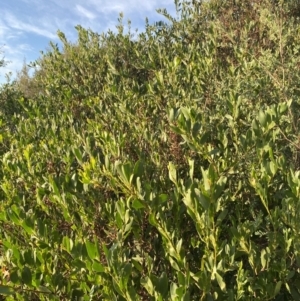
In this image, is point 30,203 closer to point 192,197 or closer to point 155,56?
point 192,197

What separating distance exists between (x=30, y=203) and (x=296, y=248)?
8.17ft

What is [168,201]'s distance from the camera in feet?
8.13

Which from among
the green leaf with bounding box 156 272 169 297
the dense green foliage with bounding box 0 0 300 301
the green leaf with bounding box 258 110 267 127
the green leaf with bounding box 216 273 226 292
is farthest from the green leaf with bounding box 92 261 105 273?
the green leaf with bounding box 258 110 267 127

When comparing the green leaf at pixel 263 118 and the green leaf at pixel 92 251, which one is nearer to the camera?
the green leaf at pixel 92 251

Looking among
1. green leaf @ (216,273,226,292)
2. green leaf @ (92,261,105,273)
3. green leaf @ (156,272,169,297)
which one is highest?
green leaf @ (92,261,105,273)

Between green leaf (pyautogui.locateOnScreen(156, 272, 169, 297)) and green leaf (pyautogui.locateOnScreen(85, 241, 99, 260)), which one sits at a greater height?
green leaf (pyautogui.locateOnScreen(85, 241, 99, 260))

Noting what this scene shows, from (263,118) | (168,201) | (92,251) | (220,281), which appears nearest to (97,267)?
(92,251)

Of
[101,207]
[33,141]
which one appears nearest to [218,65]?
[33,141]

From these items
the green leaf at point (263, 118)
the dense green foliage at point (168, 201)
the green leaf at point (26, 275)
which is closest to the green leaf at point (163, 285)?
the dense green foliage at point (168, 201)

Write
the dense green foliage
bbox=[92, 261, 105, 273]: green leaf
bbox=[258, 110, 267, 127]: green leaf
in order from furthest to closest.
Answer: bbox=[258, 110, 267, 127]: green leaf
the dense green foliage
bbox=[92, 261, 105, 273]: green leaf

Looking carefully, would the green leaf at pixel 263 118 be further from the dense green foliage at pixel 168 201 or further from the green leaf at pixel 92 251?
the green leaf at pixel 92 251

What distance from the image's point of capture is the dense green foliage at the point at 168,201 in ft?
6.28

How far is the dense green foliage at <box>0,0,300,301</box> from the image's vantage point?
6.28ft

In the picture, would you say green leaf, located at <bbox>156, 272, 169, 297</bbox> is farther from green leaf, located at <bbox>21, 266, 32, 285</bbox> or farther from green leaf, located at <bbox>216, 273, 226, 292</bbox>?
green leaf, located at <bbox>21, 266, 32, 285</bbox>
